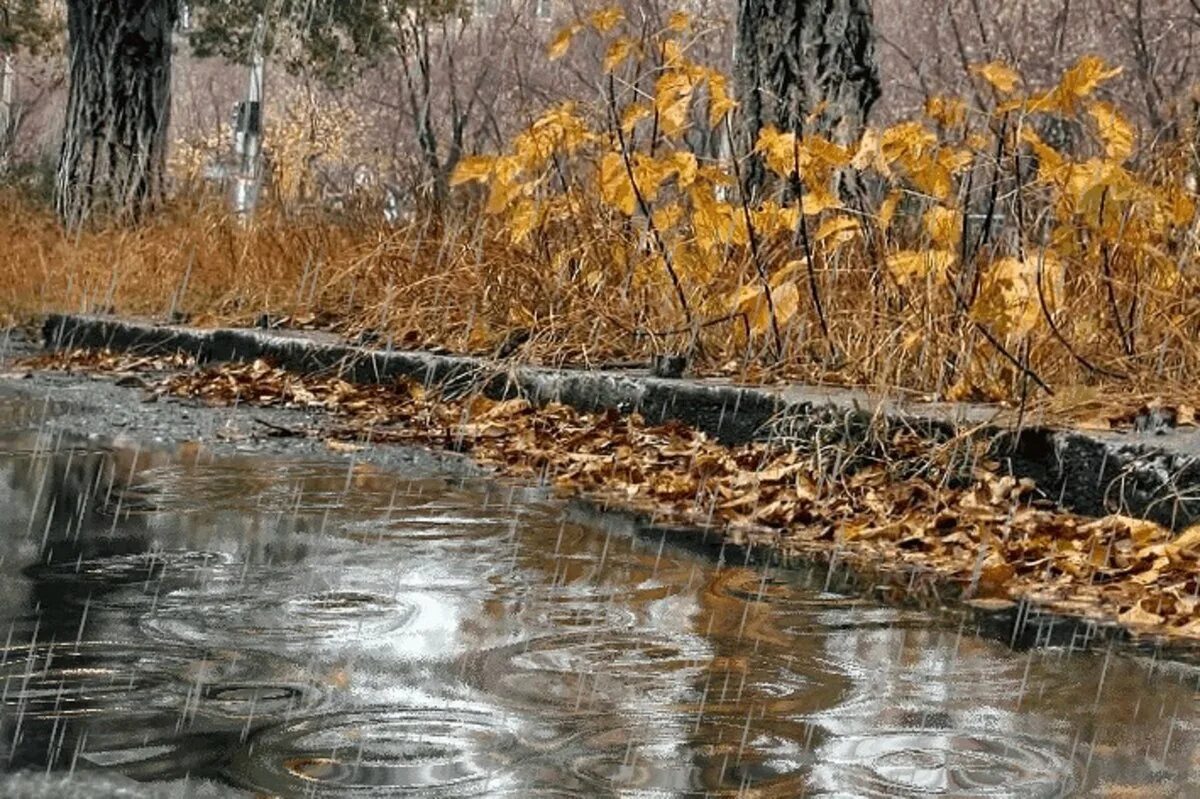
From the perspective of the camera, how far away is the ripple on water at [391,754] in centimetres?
304

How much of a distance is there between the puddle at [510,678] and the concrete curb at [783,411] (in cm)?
110

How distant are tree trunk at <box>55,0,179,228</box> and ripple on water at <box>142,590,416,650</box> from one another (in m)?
12.3

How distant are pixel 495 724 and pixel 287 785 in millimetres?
498

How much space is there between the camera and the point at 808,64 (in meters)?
9.60

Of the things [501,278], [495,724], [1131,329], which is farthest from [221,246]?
[495,724]

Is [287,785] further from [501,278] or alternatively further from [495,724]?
[501,278]

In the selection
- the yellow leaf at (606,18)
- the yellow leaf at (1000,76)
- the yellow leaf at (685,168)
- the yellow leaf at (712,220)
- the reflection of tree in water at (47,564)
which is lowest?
the reflection of tree in water at (47,564)

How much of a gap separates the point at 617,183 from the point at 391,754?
5095 mm

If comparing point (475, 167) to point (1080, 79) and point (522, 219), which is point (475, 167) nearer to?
point (522, 219)

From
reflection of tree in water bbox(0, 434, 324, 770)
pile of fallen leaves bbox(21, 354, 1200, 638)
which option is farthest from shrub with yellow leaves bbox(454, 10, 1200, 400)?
reflection of tree in water bbox(0, 434, 324, 770)

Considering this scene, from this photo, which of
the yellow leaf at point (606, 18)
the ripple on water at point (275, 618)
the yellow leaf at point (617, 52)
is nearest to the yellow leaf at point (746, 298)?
the yellow leaf at point (617, 52)

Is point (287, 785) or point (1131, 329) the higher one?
point (1131, 329)

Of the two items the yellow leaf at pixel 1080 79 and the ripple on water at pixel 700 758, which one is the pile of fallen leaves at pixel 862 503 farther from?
the ripple on water at pixel 700 758

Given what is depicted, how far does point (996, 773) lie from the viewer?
3211mm
